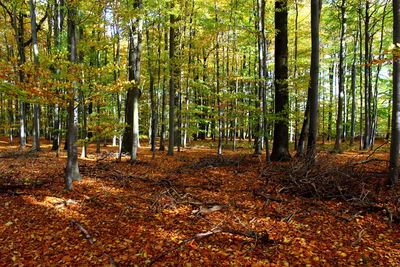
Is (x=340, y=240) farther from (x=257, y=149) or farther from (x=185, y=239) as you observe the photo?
(x=257, y=149)

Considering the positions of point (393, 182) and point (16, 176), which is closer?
point (393, 182)

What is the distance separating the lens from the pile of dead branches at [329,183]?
512 cm

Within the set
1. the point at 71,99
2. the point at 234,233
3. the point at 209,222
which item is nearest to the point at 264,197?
the point at 209,222

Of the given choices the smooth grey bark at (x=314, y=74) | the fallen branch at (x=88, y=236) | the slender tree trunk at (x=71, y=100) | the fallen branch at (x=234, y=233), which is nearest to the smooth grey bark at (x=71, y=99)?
the slender tree trunk at (x=71, y=100)

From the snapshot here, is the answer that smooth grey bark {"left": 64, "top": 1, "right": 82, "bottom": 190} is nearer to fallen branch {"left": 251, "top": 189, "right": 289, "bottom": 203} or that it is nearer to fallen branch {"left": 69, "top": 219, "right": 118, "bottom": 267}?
fallen branch {"left": 69, "top": 219, "right": 118, "bottom": 267}

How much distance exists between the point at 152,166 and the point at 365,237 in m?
8.25

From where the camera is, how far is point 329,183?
5.69 m

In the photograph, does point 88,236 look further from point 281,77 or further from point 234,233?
point 281,77

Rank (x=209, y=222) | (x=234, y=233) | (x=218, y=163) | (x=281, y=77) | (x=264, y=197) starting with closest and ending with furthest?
(x=234, y=233)
(x=209, y=222)
(x=264, y=197)
(x=281, y=77)
(x=218, y=163)

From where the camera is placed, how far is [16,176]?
7.43 meters

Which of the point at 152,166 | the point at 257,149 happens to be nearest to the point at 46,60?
the point at 152,166

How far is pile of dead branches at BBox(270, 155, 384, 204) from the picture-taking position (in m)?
5.12

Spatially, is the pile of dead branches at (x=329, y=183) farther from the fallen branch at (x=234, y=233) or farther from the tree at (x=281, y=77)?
the tree at (x=281, y=77)

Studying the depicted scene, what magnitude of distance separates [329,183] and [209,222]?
3.45 meters
